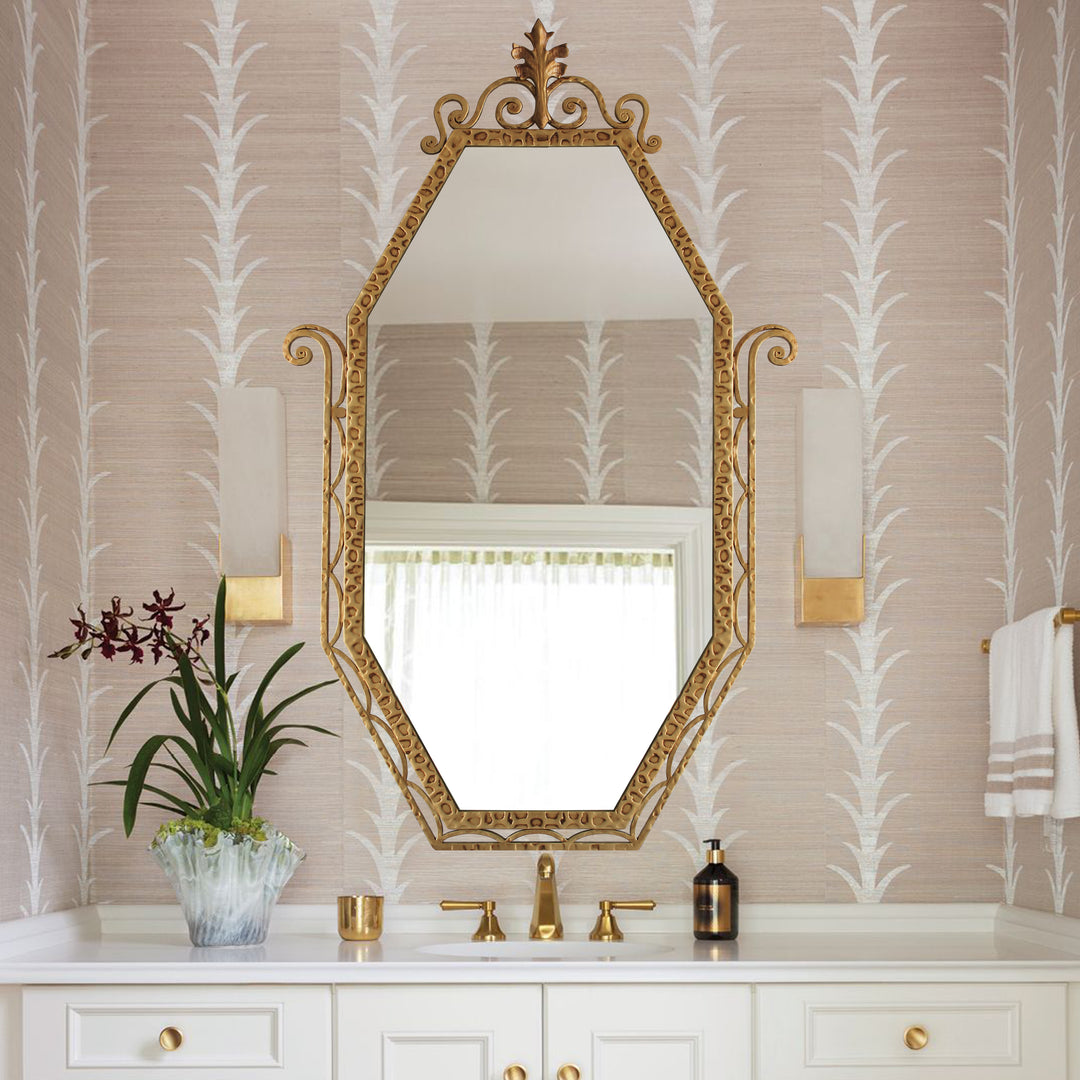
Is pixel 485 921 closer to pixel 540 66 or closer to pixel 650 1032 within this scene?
pixel 650 1032

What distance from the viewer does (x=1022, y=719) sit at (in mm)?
2244

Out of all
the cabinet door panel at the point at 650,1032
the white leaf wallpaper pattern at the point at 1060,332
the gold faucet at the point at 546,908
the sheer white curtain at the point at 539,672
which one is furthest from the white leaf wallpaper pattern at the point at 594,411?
the cabinet door panel at the point at 650,1032

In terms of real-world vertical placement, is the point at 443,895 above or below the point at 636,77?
below

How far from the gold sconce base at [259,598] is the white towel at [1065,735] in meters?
1.30

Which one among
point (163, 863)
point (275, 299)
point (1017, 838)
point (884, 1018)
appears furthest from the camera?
point (275, 299)

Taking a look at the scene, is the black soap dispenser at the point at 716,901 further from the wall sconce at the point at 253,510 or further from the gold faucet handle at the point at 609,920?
the wall sconce at the point at 253,510

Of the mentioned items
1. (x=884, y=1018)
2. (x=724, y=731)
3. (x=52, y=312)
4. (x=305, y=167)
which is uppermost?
(x=305, y=167)

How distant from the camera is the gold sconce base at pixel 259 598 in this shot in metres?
2.48

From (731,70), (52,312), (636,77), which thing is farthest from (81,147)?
(731,70)

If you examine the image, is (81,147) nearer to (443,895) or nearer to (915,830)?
(443,895)

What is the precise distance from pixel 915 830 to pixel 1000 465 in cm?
68

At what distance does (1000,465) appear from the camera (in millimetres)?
2541

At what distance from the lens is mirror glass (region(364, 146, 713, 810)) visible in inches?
96.0

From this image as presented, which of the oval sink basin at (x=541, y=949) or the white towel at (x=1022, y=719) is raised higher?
the white towel at (x=1022, y=719)
